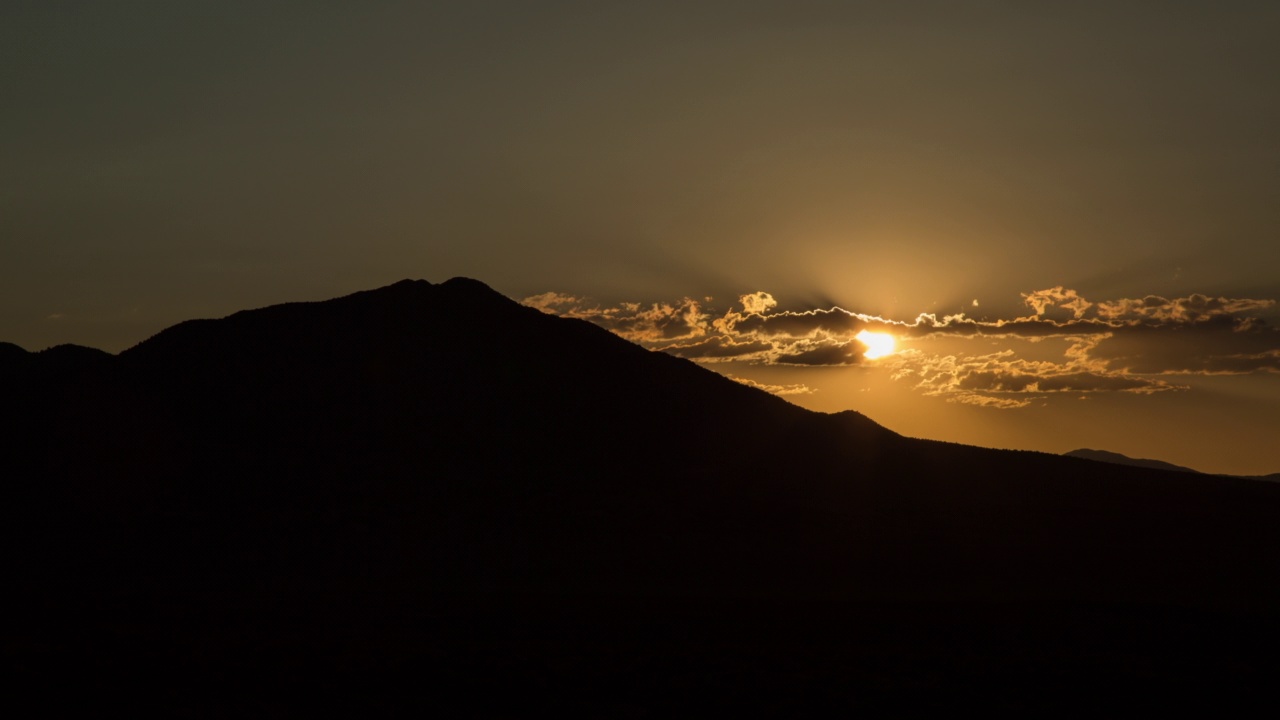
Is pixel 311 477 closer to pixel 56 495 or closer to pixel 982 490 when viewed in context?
pixel 56 495

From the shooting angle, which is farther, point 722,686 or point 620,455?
point 620,455

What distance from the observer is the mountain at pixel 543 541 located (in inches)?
789

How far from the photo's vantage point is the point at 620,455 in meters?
40.5

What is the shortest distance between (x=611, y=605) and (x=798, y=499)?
13290mm

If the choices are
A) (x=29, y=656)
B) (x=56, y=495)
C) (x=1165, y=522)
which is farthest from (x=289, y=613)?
(x=1165, y=522)

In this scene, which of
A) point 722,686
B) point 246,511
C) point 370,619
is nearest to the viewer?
point 722,686

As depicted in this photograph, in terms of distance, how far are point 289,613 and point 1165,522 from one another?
2774 centimetres

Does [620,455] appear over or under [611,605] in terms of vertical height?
over

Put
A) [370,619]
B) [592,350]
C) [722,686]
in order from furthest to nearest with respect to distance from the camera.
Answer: [592,350], [370,619], [722,686]

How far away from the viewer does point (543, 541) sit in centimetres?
3347

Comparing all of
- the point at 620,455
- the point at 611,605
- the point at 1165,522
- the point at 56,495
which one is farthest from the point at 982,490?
the point at 56,495

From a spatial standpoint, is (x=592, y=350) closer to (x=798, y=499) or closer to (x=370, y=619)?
(x=798, y=499)

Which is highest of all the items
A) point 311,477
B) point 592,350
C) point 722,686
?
point 592,350

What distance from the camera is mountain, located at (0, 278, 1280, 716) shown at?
65.8 feet
